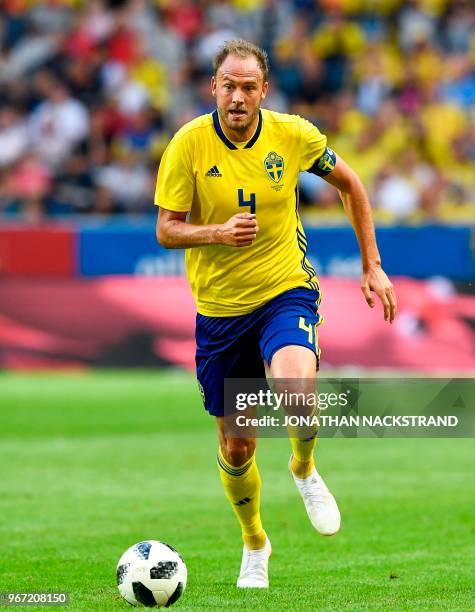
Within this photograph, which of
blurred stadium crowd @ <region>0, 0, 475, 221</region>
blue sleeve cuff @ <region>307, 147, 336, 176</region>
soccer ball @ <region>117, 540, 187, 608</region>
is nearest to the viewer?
soccer ball @ <region>117, 540, 187, 608</region>

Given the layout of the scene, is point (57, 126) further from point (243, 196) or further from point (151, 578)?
point (151, 578)

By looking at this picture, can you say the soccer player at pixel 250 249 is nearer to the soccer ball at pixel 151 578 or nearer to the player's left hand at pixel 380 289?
the player's left hand at pixel 380 289

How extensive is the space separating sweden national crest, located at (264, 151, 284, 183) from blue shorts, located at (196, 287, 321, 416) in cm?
65

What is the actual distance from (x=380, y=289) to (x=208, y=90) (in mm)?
14326

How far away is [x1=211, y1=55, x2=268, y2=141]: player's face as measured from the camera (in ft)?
23.1

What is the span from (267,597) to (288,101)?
1604 centimetres

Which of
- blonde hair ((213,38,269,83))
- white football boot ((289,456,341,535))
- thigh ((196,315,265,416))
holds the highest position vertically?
blonde hair ((213,38,269,83))

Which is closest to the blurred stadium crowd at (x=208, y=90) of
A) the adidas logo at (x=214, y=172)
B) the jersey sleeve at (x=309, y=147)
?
the jersey sleeve at (x=309, y=147)

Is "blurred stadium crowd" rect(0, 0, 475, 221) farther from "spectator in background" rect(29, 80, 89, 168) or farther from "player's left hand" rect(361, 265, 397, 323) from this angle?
"player's left hand" rect(361, 265, 397, 323)

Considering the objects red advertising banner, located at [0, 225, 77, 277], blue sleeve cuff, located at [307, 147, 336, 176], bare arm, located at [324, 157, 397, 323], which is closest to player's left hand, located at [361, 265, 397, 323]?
bare arm, located at [324, 157, 397, 323]

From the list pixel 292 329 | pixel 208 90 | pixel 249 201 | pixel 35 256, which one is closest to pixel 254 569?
pixel 292 329

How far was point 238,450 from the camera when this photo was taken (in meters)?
7.36

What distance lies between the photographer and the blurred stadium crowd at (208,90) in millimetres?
20266

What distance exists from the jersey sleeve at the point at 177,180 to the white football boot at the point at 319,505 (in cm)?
174
